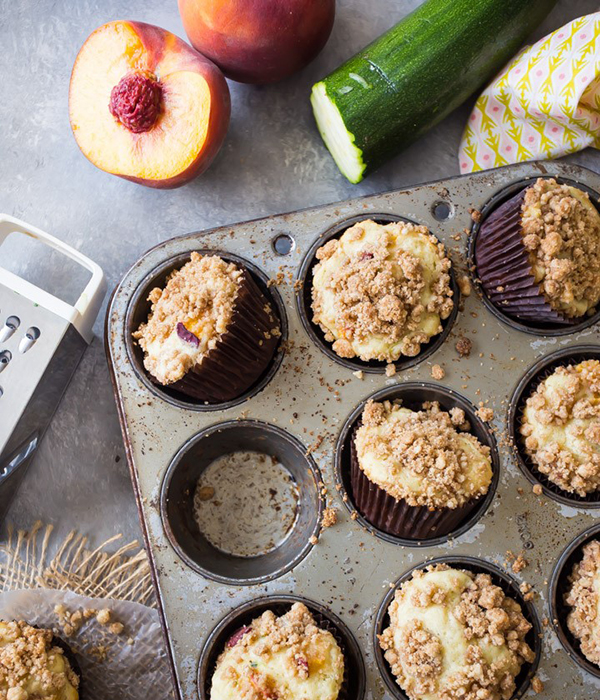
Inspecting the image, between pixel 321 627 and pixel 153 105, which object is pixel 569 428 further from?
pixel 153 105

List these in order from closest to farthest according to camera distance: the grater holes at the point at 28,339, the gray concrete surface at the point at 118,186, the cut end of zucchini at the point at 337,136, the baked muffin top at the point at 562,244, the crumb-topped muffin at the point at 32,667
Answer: the baked muffin top at the point at 562,244, the crumb-topped muffin at the point at 32,667, the grater holes at the point at 28,339, the cut end of zucchini at the point at 337,136, the gray concrete surface at the point at 118,186

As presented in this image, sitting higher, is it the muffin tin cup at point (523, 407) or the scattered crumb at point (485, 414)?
the scattered crumb at point (485, 414)

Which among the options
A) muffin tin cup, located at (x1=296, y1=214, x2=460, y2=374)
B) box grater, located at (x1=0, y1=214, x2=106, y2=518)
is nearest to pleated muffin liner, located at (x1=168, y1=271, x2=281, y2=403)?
muffin tin cup, located at (x1=296, y1=214, x2=460, y2=374)

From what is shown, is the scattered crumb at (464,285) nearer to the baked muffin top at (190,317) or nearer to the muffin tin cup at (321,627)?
the baked muffin top at (190,317)

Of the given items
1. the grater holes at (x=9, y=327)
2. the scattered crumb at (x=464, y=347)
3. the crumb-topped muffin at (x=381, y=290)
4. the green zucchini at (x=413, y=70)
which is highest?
the grater holes at (x=9, y=327)

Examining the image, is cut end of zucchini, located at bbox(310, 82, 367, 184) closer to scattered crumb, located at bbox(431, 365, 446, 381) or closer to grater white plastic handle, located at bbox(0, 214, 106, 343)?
scattered crumb, located at bbox(431, 365, 446, 381)

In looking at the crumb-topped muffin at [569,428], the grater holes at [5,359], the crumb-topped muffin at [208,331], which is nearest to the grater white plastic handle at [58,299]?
the grater holes at [5,359]

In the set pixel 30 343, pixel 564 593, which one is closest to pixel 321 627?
pixel 564 593
